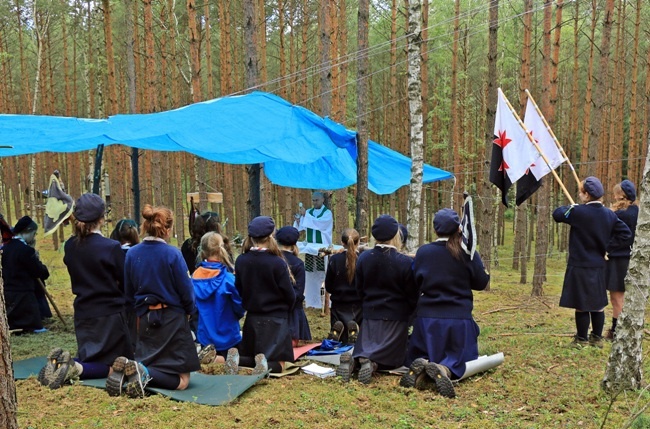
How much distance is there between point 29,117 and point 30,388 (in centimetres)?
380

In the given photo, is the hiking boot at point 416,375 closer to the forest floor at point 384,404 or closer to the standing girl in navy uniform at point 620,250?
the forest floor at point 384,404

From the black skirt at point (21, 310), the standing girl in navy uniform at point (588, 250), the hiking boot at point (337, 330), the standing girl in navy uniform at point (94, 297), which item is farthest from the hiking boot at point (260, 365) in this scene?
the black skirt at point (21, 310)

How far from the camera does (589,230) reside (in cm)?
655

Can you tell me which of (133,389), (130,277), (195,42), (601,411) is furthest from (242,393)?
(195,42)

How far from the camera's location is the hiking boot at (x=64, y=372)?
4.96 m

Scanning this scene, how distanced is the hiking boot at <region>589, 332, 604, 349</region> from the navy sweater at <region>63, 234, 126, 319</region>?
17.1ft

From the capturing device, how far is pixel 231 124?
24.5 feet

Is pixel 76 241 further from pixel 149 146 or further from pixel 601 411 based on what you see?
pixel 601 411

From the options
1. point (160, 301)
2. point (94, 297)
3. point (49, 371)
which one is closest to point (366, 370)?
point (160, 301)

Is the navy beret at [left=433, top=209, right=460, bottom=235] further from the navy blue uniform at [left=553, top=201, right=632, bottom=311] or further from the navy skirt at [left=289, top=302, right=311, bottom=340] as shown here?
the navy skirt at [left=289, top=302, right=311, bottom=340]

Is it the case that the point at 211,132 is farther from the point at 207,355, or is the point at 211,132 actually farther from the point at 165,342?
the point at 165,342

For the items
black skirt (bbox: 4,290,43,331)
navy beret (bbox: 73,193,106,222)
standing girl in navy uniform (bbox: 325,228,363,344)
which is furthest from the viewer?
black skirt (bbox: 4,290,43,331)

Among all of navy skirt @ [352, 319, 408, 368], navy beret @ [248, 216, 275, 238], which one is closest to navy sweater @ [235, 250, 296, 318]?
navy beret @ [248, 216, 275, 238]

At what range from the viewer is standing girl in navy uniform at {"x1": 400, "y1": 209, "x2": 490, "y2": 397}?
17.3 feet
